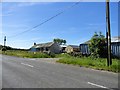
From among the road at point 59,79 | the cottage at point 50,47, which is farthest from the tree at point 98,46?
the cottage at point 50,47

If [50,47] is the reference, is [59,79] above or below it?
below

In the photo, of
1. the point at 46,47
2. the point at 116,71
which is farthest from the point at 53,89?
the point at 46,47

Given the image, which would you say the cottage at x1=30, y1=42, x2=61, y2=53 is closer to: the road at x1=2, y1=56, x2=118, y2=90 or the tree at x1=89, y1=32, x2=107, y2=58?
the tree at x1=89, y1=32, x2=107, y2=58

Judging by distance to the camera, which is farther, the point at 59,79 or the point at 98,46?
the point at 98,46

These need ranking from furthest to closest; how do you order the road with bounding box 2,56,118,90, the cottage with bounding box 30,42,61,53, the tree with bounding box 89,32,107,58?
1. the cottage with bounding box 30,42,61,53
2. the tree with bounding box 89,32,107,58
3. the road with bounding box 2,56,118,90

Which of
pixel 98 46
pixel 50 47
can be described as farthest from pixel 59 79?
pixel 50 47

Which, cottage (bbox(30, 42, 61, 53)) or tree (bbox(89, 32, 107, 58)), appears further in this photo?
cottage (bbox(30, 42, 61, 53))

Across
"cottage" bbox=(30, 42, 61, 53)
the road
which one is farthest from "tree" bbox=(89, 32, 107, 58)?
"cottage" bbox=(30, 42, 61, 53)

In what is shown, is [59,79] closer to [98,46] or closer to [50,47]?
[98,46]

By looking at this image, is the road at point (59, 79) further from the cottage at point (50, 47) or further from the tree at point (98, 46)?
the cottage at point (50, 47)

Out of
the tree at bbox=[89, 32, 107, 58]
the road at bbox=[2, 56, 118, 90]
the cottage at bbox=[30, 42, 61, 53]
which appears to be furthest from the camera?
the cottage at bbox=[30, 42, 61, 53]

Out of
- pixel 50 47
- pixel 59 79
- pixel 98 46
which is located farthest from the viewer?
pixel 50 47

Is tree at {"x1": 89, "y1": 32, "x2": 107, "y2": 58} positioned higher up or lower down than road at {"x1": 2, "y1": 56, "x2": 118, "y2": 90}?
higher up

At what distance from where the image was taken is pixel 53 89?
10.1 m
